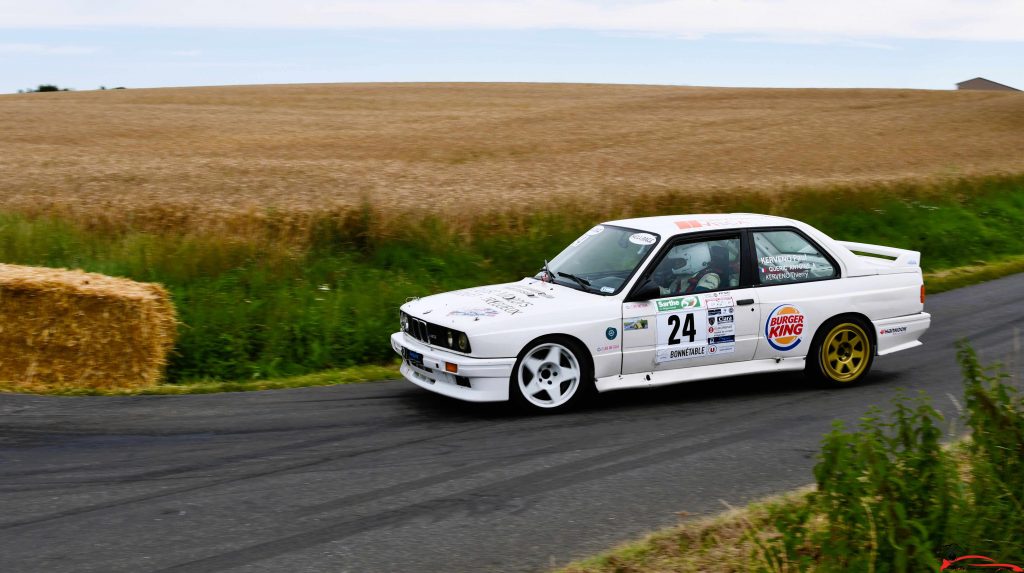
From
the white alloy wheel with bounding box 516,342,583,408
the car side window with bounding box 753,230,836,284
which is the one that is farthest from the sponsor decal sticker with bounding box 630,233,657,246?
the white alloy wheel with bounding box 516,342,583,408

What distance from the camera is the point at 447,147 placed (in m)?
30.6

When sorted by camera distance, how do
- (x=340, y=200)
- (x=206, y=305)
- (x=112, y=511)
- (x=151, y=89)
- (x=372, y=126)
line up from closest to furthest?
(x=112, y=511)
(x=206, y=305)
(x=340, y=200)
(x=372, y=126)
(x=151, y=89)

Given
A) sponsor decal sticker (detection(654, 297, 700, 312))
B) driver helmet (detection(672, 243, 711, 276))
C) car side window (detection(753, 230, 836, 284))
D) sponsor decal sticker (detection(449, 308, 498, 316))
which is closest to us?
sponsor decal sticker (detection(449, 308, 498, 316))

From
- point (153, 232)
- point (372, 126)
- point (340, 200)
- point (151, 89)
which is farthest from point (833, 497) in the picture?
point (151, 89)

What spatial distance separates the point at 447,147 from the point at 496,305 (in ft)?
74.5

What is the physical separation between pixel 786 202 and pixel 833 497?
14888mm

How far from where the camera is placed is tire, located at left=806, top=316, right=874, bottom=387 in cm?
905

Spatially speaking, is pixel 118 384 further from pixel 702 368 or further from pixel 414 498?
pixel 702 368

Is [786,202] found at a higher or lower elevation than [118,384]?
higher

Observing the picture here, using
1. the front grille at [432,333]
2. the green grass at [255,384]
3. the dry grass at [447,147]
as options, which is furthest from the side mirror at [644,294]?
the dry grass at [447,147]

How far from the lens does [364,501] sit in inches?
239

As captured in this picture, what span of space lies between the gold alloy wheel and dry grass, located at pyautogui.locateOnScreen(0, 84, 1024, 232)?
24.8 feet

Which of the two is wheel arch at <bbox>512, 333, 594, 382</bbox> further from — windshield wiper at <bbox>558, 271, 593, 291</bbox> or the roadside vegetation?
the roadside vegetation

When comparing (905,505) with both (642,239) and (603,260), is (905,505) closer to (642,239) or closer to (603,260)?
(642,239)
